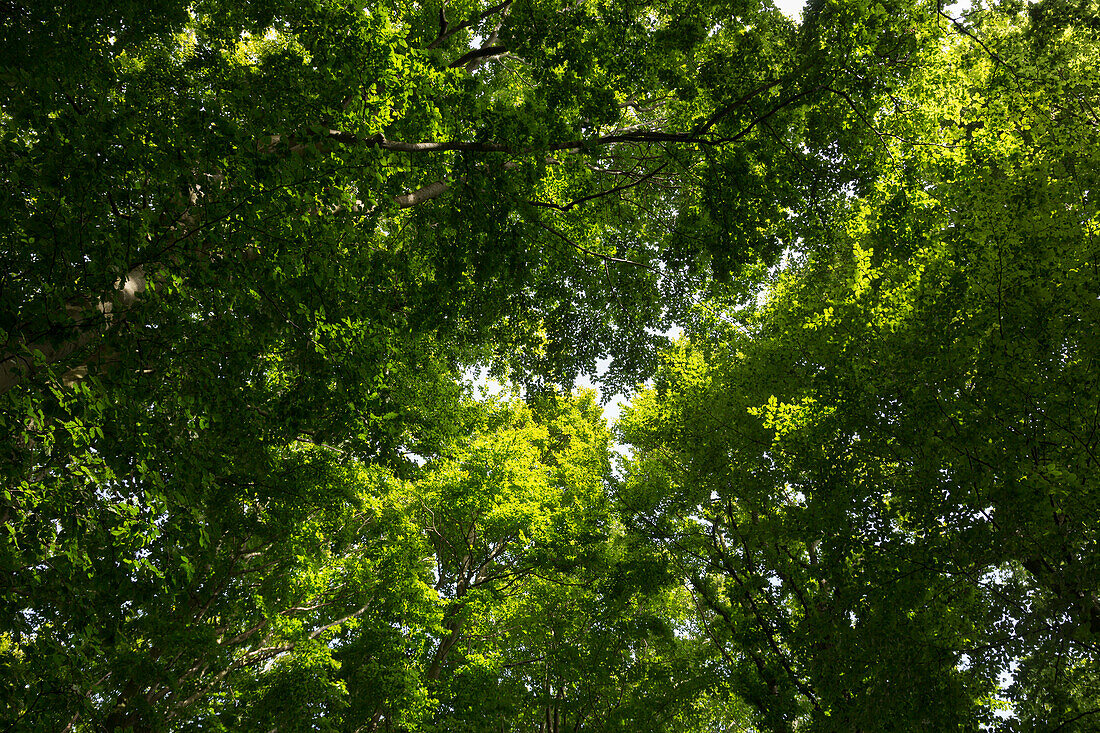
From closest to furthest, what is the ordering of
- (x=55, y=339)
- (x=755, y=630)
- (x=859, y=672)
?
1. (x=55, y=339)
2. (x=859, y=672)
3. (x=755, y=630)

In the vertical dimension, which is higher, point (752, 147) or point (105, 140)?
point (752, 147)

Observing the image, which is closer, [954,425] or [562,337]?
[954,425]

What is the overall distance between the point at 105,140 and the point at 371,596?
1137 centimetres

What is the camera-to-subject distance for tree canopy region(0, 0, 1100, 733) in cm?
469

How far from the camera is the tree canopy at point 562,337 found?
15.4ft

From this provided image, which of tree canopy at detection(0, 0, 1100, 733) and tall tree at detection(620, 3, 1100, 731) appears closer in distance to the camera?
tree canopy at detection(0, 0, 1100, 733)

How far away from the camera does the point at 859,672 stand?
7.68 meters

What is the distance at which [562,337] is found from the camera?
10.2 meters

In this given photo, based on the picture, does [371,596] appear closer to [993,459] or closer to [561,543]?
[561,543]

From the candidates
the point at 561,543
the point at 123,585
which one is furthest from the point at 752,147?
the point at 561,543

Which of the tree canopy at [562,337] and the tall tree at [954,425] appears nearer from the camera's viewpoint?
the tree canopy at [562,337]

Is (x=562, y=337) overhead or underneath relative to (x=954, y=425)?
overhead

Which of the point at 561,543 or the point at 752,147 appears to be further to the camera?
the point at 561,543

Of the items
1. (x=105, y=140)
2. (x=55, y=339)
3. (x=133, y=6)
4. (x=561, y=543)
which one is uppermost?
(x=133, y=6)
